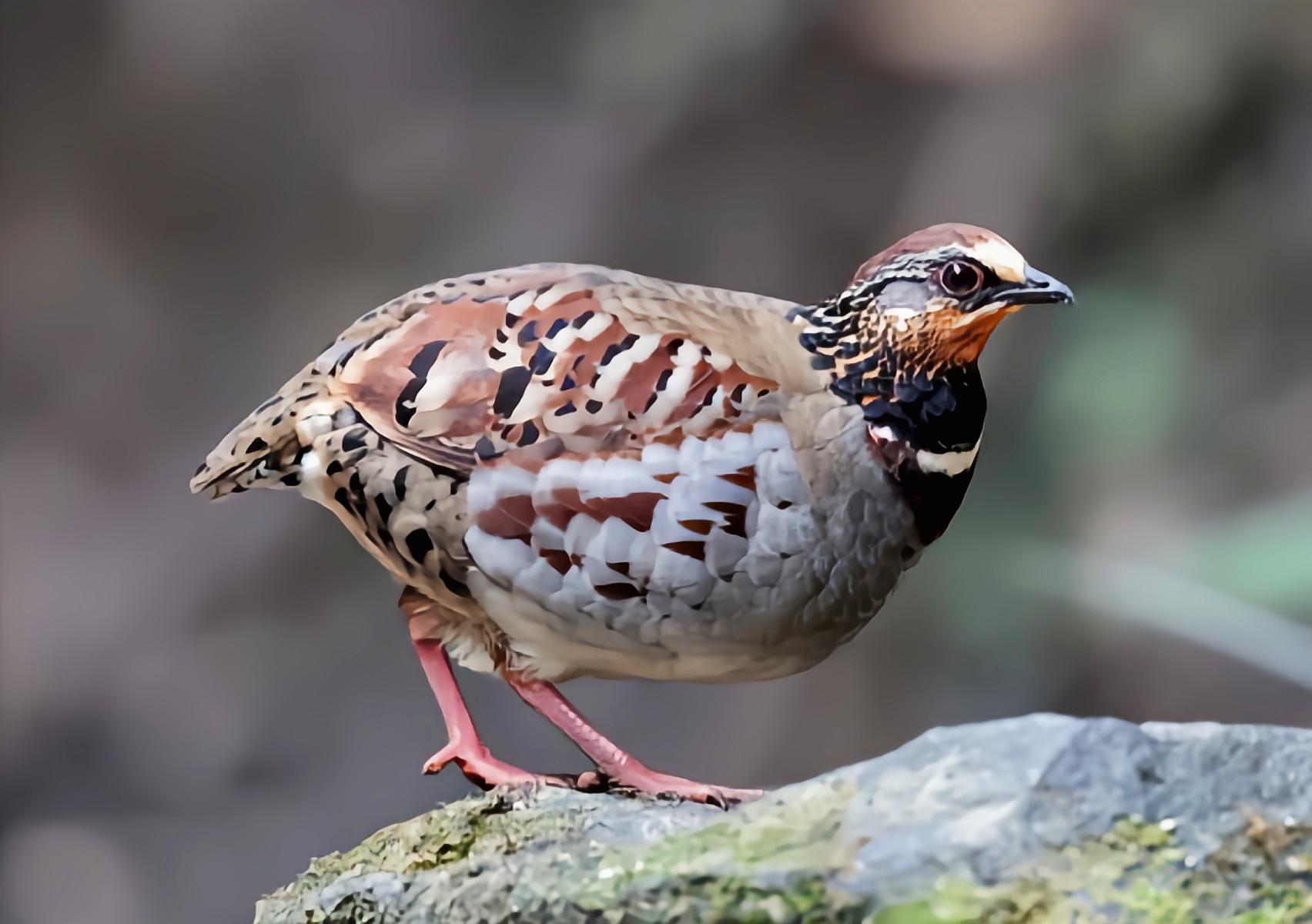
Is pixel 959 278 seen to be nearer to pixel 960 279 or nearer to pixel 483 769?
pixel 960 279

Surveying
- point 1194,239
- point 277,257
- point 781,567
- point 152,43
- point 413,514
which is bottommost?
point 781,567

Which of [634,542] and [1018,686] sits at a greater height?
[634,542]

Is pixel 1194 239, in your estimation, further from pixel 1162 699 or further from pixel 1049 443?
pixel 1162 699

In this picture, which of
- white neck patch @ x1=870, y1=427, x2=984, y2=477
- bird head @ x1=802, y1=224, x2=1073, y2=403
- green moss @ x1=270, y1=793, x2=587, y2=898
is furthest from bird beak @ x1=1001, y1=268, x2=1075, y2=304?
green moss @ x1=270, y1=793, x2=587, y2=898

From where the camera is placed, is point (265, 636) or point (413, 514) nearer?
point (413, 514)

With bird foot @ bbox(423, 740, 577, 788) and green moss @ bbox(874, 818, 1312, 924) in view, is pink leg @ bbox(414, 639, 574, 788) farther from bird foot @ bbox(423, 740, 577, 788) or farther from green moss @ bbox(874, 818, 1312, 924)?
green moss @ bbox(874, 818, 1312, 924)

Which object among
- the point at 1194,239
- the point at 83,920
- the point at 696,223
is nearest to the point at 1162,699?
the point at 1194,239
